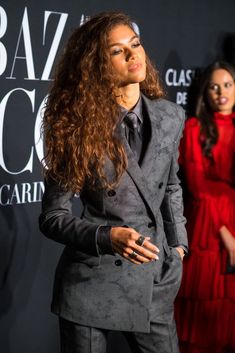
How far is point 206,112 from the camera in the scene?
3438mm

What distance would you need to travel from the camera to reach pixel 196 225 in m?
3.33

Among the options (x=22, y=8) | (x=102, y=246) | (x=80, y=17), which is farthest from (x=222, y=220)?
(x=102, y=246)

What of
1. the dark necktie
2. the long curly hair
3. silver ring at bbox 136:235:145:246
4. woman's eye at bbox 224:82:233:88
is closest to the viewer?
silver ring at bbox 136:235:145:246

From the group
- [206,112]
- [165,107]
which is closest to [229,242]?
[206,112]

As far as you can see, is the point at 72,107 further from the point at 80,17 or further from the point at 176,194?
the point at 80,17

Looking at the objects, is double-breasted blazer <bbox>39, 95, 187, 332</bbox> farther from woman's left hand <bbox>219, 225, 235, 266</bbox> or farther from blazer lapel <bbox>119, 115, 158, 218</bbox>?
woman's left hand <bbox>219, 225, 235, 266</bbox>

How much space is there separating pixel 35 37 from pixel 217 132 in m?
1.06

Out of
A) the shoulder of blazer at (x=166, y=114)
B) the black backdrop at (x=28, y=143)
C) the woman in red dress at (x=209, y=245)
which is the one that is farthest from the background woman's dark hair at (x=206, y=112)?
the shoulder of blazer at (x=166, y=114)

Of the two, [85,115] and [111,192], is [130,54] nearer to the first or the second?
[85,115]

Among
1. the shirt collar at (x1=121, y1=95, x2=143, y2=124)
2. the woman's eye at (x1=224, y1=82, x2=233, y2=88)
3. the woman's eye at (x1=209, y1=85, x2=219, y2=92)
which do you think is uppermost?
the shirt collar at (x1=121, y1=95, x2=143, y2=124)

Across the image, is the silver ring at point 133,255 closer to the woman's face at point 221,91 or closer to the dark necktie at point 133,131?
the dark necktie at point 133,131

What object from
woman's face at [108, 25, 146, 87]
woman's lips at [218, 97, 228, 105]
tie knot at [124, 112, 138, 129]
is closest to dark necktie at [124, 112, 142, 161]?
tie knot at [124, 112, 138, 129]

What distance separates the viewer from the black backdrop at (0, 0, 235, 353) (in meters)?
2.72

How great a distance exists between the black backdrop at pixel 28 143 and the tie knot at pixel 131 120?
0.84 metres
